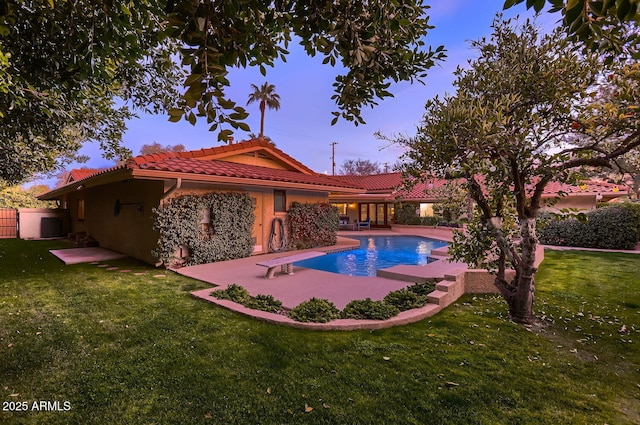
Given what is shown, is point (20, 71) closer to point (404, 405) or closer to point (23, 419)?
point (23, 419)

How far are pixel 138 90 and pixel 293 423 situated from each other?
681cm

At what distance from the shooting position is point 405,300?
5.64 m

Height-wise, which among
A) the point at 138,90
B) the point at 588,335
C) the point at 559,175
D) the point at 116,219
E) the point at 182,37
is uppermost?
the point at 138,90

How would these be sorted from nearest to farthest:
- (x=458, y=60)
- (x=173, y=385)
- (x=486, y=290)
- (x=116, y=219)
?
(x=173, y=385) → (x=458, y=60) → (x=486, y=290) → (x=116, y=219)

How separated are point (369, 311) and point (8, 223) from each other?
84.4ft

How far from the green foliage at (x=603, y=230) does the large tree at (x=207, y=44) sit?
1409 centimetres

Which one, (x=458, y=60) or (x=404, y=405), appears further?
(x=458, y=60)

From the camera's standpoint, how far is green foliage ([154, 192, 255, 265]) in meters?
9.24

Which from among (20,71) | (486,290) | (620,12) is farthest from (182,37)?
(486,290)

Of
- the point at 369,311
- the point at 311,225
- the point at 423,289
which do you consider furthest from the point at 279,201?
the point at 369,311

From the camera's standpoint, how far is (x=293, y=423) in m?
2.62

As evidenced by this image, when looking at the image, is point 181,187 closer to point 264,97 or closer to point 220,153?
point 220,153

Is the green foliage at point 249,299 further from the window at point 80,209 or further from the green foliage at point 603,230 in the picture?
the window at point 80,209

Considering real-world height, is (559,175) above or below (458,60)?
below
